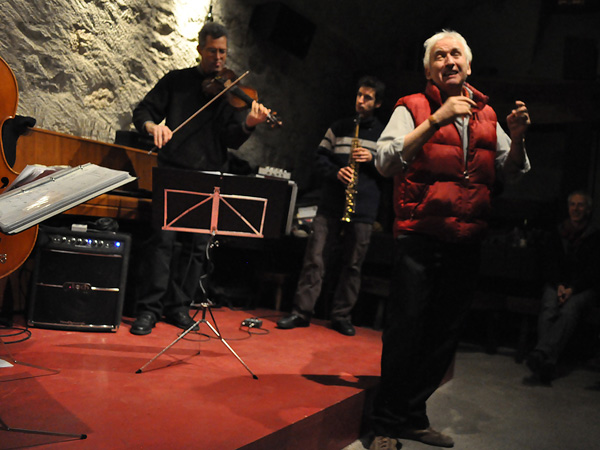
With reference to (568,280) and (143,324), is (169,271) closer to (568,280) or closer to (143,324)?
(143,324)

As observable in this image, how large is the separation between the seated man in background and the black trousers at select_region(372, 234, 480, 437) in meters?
1.79

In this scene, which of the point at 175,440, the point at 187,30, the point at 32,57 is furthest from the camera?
the point at 187,30

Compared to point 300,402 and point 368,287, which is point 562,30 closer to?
point 368,287

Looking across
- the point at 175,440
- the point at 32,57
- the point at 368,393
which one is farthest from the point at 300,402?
the point at 32,57

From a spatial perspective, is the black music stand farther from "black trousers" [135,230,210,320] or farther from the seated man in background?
the seated man in background

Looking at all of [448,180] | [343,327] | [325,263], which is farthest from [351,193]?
[448,180]

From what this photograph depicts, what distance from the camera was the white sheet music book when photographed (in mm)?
1388

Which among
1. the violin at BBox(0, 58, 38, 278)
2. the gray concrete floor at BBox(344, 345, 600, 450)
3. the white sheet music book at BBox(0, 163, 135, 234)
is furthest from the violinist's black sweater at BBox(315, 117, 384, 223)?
the white sheet music book at BBox(0, 163, 135, 234)

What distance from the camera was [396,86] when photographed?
6.34 m

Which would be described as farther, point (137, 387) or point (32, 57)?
point (32, 57)

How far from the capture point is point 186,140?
335 cm

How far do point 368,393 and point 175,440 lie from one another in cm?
108

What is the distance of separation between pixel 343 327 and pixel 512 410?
3.97 feet

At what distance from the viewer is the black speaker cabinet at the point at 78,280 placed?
3035 millimetres
